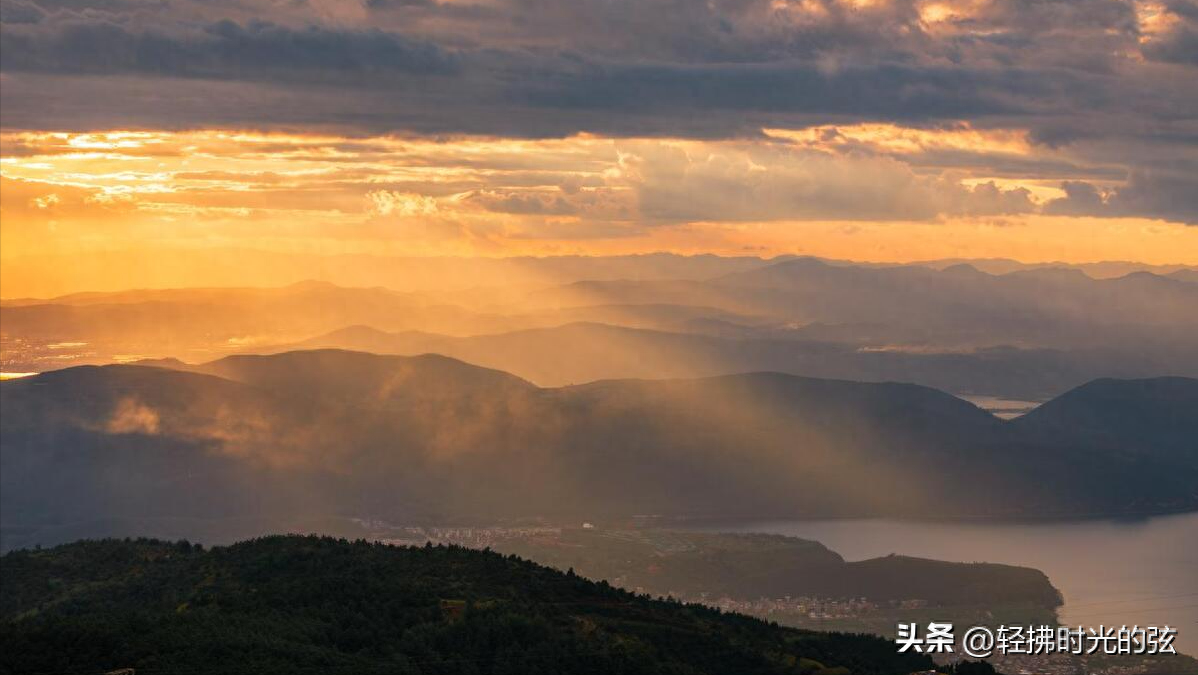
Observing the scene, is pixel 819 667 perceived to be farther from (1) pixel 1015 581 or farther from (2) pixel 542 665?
(1) pixel 1015 581

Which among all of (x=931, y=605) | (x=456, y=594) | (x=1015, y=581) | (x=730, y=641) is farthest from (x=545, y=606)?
(x=1015, y=581)

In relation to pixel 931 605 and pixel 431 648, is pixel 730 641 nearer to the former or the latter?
pixel 431 648

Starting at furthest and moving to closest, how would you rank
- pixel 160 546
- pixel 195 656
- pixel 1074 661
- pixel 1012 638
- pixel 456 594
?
1. pixel 1074 661
2. pixel 160 546
3. pixel 456 594
4. pixel 1012 638
5. pixel 195 656

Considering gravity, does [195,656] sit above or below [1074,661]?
above

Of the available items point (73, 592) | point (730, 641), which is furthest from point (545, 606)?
point (73, 592)

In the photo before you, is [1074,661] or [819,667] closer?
[819,667]

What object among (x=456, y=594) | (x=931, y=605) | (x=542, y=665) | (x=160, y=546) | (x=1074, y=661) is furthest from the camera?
(x=931, y=605)
